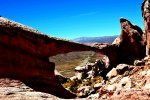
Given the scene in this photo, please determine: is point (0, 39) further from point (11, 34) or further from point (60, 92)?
point (60, 92)

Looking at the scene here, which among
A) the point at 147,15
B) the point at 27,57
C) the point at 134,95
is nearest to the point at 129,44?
the point at 147,15

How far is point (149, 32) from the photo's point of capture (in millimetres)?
48875

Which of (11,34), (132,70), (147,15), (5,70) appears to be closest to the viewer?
(5,70)

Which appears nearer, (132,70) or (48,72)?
(48,72)

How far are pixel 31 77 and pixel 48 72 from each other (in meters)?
2.87

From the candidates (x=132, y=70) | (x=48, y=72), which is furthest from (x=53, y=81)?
(x=132, y=70)

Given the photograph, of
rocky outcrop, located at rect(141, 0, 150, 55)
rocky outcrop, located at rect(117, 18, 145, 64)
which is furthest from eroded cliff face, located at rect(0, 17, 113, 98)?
rocky outcrop, located at rect(117, 18, 145, 64)

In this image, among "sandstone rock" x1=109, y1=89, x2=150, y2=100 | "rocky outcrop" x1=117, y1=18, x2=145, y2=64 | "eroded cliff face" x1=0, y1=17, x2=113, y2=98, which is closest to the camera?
"sandstone rock" x1=109, y1=89, x2=150, y2=100

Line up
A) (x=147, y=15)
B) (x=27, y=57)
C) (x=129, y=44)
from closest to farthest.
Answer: (x=27, y=57) < (x=147, y=15) < (x=129, y=44)

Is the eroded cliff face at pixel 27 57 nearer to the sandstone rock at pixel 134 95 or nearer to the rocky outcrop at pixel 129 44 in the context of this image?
the sandstone rock at pixel 134 95

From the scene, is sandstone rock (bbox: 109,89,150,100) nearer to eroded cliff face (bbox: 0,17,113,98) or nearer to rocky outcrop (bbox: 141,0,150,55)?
eroded cliff face (bbox: 0,17,113,98)

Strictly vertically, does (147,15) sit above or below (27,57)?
above

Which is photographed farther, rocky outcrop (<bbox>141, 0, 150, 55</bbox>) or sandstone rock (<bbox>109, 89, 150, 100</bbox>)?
rocky outcrop (<bbox>141, 0, 150, 55</bbox>)

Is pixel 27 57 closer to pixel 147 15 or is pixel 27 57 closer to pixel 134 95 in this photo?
pixel 134 95
